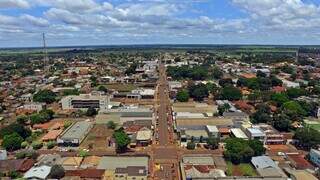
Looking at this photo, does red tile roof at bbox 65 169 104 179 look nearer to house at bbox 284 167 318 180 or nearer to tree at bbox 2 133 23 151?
tree at bbox 2 133 23 151

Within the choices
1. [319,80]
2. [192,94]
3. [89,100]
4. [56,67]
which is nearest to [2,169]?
[89,100]

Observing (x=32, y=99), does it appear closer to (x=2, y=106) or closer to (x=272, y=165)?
(x=2, y=106)

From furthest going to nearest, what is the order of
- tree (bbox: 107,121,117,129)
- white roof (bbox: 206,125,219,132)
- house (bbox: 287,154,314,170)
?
tree (bbox: 107,121,117,129) → white roof (bbox: 206,125,219,132) → house (bbox: 287,154,314,170)

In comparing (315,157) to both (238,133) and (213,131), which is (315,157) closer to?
(238,133)

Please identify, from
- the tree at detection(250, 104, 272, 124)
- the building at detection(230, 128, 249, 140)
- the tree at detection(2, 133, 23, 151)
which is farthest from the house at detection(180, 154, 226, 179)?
the tree at detection(2, 133, 23, 151)

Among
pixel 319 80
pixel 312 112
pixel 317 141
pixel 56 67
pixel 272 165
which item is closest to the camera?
pixel 272 165

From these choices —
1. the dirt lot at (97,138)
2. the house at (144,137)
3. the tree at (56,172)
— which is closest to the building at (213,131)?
the house at (144,137)
